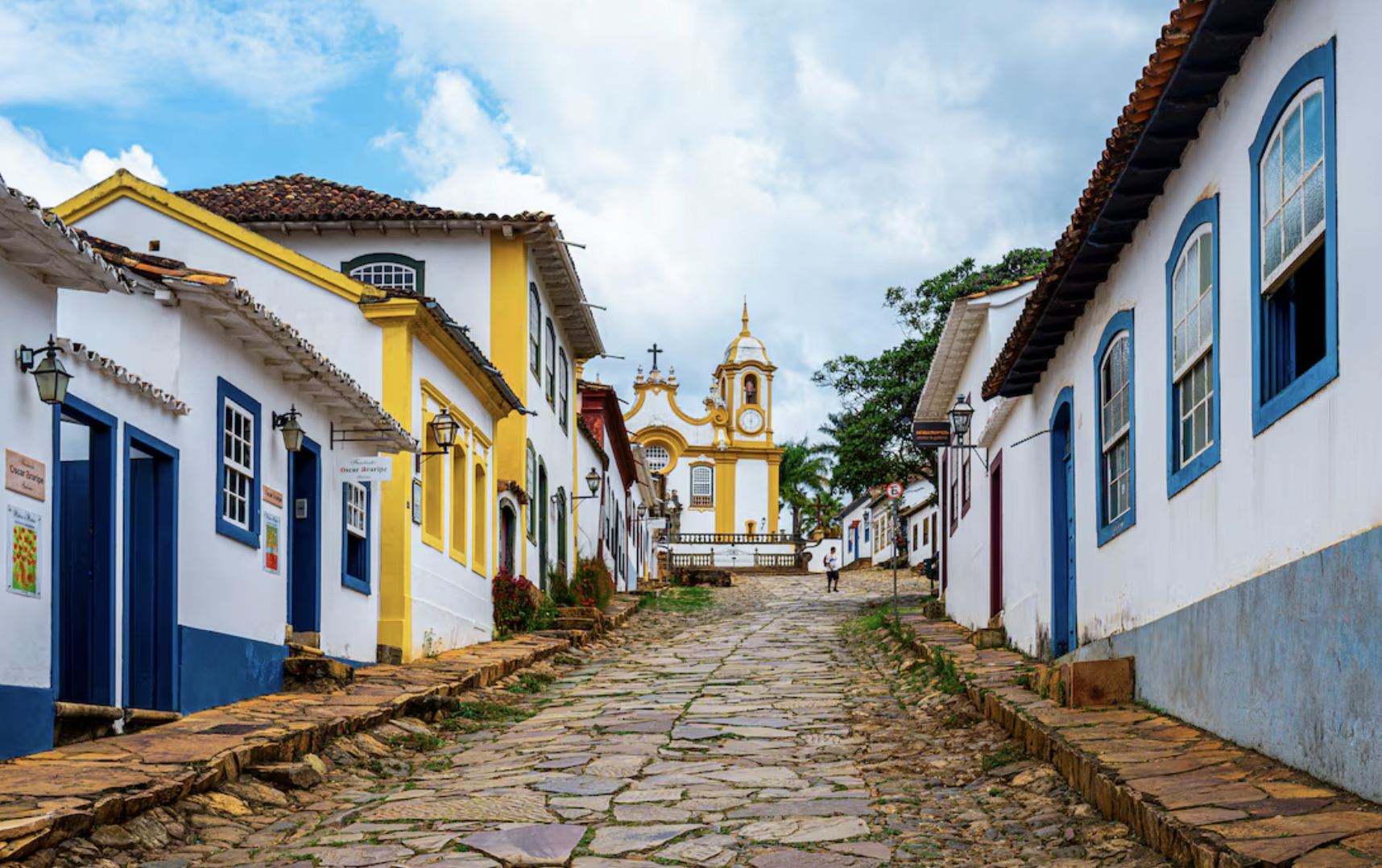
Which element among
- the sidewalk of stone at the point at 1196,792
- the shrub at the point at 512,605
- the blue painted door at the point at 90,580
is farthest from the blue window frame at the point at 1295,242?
the shrub at the point at 512,605

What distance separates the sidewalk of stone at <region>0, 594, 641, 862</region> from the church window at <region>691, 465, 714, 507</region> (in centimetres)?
4852

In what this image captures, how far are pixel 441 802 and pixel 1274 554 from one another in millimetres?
4685

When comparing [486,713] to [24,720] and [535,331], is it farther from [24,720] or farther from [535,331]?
[535,331]

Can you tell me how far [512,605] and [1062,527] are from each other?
9310 millimetres

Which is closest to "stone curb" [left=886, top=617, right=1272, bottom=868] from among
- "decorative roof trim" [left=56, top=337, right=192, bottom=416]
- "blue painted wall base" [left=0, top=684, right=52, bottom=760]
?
"blue painted wall base" [left=0, top=684, right=52, bottom=760]

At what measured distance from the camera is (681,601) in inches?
1261

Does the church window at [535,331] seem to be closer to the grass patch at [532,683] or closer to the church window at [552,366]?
the church window at [552,366]

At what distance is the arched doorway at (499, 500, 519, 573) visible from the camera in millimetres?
21172

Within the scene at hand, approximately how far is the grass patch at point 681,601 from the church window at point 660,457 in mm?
25225

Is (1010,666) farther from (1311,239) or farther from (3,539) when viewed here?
(3,539)

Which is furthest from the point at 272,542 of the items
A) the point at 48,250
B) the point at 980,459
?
the point at 980,459

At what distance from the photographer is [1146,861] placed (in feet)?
19.5

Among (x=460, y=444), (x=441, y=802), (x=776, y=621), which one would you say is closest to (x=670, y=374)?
(x=776, y=621)

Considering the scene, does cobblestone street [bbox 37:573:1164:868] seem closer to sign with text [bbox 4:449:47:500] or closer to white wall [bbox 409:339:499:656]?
white wall [bbox 409:339:499:656]
